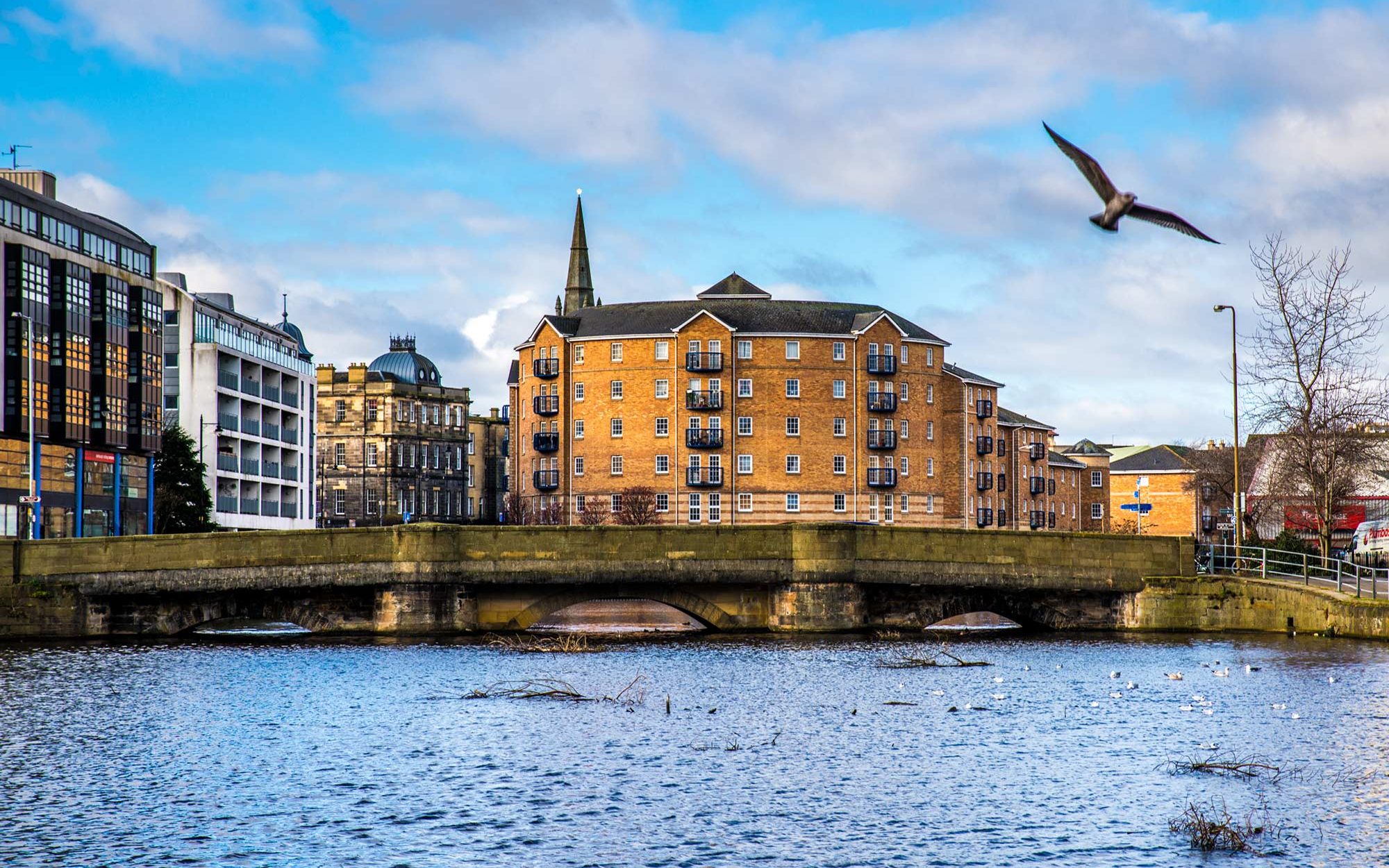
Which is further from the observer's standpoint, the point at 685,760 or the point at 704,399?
the point at 704,399

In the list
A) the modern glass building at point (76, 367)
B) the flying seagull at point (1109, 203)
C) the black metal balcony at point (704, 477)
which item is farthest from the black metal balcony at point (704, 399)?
the flying seagull at point (1109, 203)

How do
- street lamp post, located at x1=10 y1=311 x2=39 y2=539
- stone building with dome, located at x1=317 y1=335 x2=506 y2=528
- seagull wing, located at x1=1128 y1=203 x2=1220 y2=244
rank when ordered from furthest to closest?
1. stone building with dome, located at x1=317 y1=335 x2=506 y2=528
2. street lamp post, located at x1=10 y1=311 x2=39 y2=539
3. seagull wing, located at x1=1128 y1=203 x2=1220 y2=244

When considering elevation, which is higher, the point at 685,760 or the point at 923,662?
the point at 923,662

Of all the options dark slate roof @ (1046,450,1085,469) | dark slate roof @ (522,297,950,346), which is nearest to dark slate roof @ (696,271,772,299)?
dark slate roof @ (522,297,950,346)

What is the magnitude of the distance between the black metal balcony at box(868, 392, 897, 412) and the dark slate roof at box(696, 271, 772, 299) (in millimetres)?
12458

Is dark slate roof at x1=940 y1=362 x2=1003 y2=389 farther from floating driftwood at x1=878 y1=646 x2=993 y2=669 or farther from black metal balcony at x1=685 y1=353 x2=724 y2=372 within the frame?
floating driftwood at x1=878 y1=646 x2=993 y2=669

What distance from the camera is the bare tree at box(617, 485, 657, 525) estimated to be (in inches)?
4592

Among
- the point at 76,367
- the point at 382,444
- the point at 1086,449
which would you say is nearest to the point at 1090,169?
the point at 76,367

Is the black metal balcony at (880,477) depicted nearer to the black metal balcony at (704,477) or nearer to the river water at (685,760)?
the black metal balcony at (704,477)

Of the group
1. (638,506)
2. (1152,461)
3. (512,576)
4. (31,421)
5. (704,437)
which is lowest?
(512,576)

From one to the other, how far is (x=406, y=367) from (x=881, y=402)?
6271 centimetres

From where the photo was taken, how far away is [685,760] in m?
25.9

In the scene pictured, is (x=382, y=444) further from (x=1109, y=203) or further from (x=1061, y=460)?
(x=1109, y=203)

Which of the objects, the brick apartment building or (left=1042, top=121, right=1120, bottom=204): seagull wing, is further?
the brick apartment building
